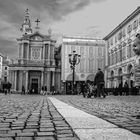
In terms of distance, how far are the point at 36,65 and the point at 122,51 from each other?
21.2m

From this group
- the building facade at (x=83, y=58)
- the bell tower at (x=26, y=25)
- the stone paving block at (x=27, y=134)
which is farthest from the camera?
the bell tower at (x=26, y=25)

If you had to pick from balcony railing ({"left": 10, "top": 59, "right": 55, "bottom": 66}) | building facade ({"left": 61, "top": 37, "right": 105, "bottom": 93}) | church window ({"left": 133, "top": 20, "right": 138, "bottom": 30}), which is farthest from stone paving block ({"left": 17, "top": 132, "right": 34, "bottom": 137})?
balcony railing ({"left": 10, "top": 59, "right": 55, "bottom": 66})

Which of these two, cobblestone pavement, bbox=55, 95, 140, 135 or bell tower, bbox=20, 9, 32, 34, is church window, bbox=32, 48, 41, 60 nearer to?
bell tower, bbox=20, 9, 32, 34

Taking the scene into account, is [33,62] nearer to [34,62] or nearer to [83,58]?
[34,62]

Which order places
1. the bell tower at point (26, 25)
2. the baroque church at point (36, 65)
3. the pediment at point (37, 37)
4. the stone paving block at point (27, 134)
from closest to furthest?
the stone paving block at point (27, 134) < the baroque church at point (36, 65) < the pediment at point (37, 37) < the bell tower at point (26, 25)

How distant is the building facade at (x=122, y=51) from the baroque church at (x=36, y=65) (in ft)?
43.3

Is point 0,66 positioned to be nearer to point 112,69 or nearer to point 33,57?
point 33,57

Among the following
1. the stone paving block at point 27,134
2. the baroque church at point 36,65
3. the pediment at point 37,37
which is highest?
the pediment at point 37,37

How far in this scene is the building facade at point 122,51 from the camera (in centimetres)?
3525

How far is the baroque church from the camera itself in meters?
53.6

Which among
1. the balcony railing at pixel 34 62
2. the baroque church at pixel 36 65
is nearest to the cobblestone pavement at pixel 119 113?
the baroque church at pixel 36 65

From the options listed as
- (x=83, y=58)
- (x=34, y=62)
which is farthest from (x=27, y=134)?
(x=34, y=62)

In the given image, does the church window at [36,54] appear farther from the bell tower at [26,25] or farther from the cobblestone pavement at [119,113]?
the cobblestone pavement at [119,113]

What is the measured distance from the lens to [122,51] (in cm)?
4019
